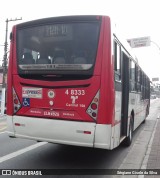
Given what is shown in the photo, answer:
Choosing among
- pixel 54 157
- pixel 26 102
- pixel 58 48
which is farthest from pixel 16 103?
pixel 54 157

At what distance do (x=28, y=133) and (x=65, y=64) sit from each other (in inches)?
69.1

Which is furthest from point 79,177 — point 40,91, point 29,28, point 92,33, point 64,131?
point 29,28

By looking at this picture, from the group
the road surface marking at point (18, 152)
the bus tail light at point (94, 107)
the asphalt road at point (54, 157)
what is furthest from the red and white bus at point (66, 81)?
the road surface marking at point (18, 152)

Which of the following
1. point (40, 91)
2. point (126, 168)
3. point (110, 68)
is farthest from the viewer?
point (126, 168)

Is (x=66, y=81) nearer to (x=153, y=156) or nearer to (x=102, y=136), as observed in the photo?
(x=102, y=136)

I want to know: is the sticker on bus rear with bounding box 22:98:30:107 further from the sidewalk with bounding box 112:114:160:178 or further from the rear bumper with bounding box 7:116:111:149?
the sidewalk with bounding box 112:114:160:178

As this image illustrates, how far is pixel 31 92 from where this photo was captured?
6492 mm

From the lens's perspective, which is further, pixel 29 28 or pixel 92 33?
pixel 29 28

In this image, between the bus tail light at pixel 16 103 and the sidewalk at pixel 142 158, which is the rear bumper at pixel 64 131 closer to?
the bus tail light at pixel 16 103

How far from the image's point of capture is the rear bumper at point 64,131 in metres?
5.86

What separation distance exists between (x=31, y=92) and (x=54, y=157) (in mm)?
2137

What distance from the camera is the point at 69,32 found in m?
6.32

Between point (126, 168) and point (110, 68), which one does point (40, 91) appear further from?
point (126, 168)

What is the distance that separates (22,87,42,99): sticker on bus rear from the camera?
6395mm
